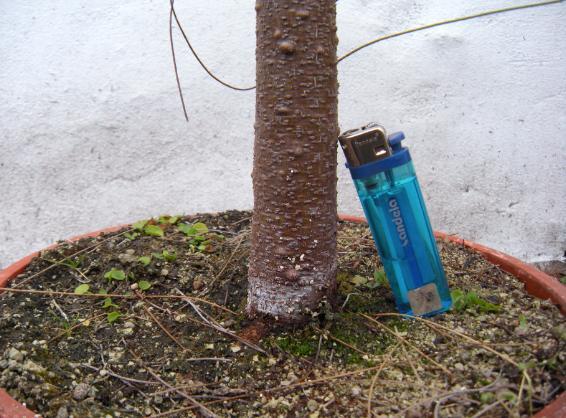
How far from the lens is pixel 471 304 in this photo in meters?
0.97

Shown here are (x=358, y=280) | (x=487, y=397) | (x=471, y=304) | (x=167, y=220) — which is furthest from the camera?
(x=167, y=220)

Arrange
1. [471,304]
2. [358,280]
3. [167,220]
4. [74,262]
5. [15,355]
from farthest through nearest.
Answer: [167,220] < [74,262] < [358,280] < [471,304] < [15,355]

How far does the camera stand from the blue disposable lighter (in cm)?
85

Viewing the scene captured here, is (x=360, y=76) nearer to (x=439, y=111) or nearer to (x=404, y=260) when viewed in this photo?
(x=439, y=111)

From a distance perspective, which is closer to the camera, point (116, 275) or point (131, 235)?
point (116, 275)

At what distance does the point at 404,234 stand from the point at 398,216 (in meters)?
0.04

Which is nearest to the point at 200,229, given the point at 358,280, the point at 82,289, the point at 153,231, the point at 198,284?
the point at 153,231

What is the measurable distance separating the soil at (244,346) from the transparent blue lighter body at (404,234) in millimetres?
52

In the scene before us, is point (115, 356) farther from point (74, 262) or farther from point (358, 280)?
point (358, 280)

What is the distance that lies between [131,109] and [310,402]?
4.71 feet

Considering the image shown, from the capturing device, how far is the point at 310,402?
775 millimetres

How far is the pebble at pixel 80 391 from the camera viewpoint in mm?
787

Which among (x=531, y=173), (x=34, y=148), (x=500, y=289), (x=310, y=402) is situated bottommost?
(x=531, y=173)

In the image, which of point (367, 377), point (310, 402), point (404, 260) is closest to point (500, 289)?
point (404, 260)
